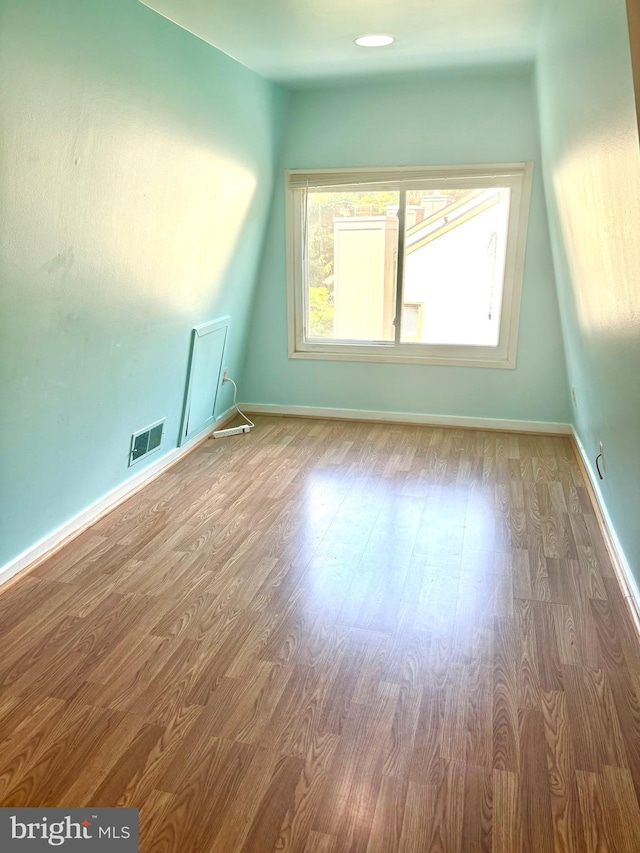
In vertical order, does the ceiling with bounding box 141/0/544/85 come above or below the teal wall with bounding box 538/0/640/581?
above

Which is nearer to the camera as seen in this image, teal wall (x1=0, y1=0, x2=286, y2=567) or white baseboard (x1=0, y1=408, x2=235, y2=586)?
teal wall (x1=0, y1=0, x2=286, y2=567)

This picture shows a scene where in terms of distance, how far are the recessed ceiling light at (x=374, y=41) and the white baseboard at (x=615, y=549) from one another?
2.37 m

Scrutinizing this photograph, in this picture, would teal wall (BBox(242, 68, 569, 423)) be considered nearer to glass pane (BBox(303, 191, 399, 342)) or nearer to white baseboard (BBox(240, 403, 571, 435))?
white baseboard (BBox(240, 403, 571, 435))

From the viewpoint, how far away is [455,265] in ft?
15.3

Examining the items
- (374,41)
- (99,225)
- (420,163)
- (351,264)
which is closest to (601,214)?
(374,41)

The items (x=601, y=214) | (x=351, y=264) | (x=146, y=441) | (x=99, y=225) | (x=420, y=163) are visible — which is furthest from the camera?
(x=351, y=264)

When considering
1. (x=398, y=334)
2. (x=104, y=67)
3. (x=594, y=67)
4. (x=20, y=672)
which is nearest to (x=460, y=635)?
(x=20, y=672)

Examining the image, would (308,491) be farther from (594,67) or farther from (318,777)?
(594,67)

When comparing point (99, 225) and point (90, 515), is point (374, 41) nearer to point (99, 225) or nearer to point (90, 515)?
point (99, 225)

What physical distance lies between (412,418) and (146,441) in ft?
6.64

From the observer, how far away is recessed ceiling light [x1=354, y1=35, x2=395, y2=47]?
3.06 meters
